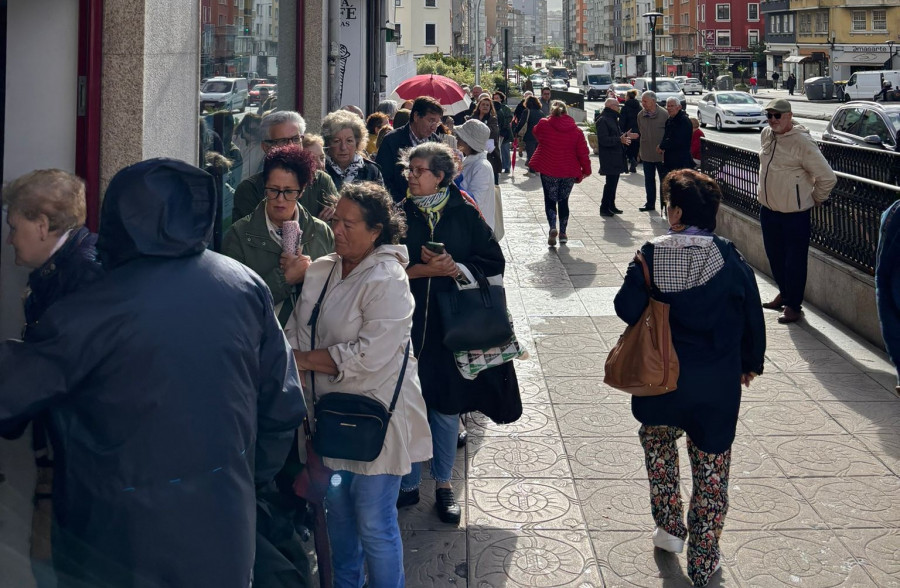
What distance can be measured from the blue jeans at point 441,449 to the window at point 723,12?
101637 millimetres

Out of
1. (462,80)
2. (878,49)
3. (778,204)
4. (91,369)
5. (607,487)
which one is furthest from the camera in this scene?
(878,49)

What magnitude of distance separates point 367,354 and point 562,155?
9246 millimetres

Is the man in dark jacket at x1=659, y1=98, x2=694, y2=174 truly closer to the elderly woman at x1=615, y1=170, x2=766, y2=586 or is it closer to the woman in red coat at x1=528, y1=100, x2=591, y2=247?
the woman in red coat at x1=528, y1=100, x2=591, y2=247

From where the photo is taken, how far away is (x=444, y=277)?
4.89 m

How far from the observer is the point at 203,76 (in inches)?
249

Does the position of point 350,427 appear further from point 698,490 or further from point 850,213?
point 850,213

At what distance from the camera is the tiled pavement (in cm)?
460

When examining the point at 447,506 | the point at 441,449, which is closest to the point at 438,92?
the point at 441,449

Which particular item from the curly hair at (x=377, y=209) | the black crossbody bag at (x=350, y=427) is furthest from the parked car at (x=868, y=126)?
the black crossbody bag at (x=350, y=427)

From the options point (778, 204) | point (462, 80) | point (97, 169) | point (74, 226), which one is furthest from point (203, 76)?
point (462, 80)

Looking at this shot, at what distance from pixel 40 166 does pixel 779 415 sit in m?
4.69

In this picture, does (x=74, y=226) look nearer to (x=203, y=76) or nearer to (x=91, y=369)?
(x=91, y=369)

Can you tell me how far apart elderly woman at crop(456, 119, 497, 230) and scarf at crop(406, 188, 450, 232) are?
2.17m

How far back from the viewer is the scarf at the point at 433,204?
4961mm
